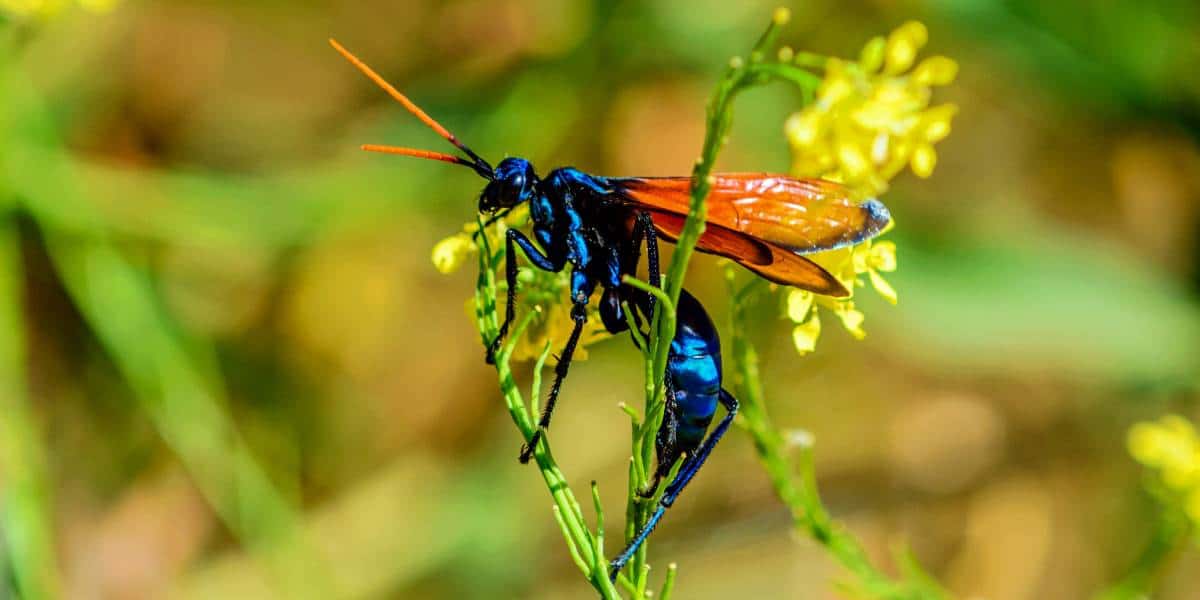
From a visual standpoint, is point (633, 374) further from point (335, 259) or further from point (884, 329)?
point (335, 259)

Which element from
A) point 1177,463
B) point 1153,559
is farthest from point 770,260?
point 1177,463

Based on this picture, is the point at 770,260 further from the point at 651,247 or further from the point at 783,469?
the point at 783,469

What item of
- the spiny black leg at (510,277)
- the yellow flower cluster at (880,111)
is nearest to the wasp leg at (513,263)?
the spiny black leg at (510,277)

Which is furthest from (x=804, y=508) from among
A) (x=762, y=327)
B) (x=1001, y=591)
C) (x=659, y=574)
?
(x=1001, y=591)

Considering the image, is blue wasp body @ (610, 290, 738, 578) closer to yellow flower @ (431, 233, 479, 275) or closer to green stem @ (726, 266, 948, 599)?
green stem @ (726, 266, 948, 599)

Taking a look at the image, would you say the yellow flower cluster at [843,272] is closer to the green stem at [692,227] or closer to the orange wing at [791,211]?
the orange wing at [791,211]
